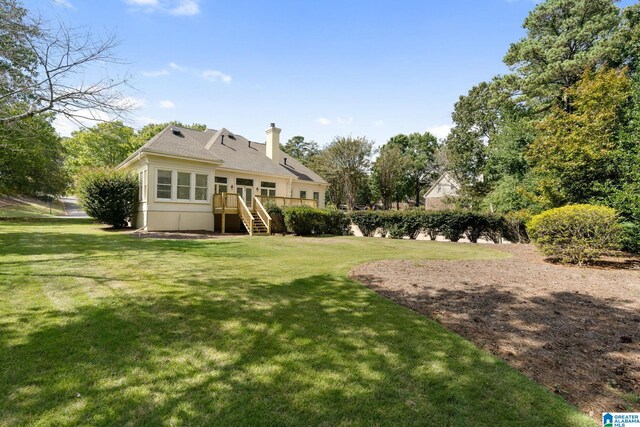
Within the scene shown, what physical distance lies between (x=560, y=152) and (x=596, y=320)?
34.0ft

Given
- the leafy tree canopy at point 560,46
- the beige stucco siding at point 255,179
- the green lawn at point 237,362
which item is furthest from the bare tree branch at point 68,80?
the leafy tree canopy at point 560,46

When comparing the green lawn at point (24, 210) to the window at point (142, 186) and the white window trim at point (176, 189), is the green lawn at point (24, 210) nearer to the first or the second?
the window at point (142, 186)

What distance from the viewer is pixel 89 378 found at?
8.15ft

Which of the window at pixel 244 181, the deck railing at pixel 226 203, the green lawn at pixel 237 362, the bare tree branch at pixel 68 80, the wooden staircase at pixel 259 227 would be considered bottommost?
the green lawn at pixel 237 362

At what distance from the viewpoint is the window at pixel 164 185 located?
1486cm

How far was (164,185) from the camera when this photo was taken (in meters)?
15.0

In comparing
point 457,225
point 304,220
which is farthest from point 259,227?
point 457,225

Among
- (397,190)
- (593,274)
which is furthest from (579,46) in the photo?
(397,190)

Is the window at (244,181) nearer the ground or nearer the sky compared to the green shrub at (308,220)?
nearer the sky

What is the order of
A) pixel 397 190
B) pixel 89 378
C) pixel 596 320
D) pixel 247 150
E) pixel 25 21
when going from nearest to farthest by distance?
pixel 89 378, pixel 596 320, pixel 25 21, pixel 247 150, pixel 397 190

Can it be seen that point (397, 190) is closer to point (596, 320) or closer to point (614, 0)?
point (614, 0)

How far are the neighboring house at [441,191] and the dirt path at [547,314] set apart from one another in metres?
26.3

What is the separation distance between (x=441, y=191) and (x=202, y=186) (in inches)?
1192

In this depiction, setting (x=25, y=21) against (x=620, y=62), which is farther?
(x=620, y=62)
